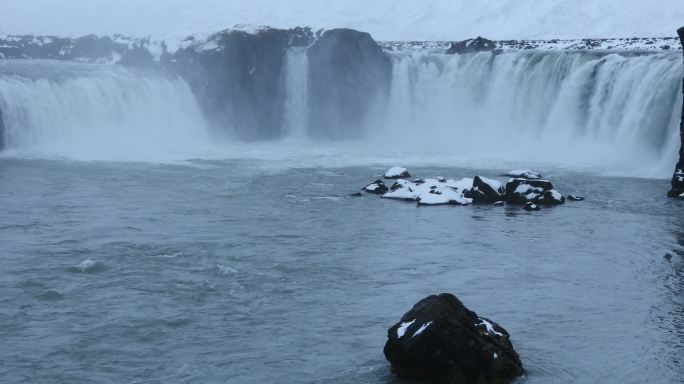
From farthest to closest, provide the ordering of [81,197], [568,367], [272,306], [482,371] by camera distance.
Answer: [81,197] → [272,306] → [568,367] → [482,371]

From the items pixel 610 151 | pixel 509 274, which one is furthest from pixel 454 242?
pixel 610 151

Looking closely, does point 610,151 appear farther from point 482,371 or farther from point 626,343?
point 482,371

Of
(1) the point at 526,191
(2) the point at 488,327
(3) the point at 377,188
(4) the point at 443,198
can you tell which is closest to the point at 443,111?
(3) the point at 377,188

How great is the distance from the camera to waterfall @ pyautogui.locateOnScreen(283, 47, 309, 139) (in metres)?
56.1

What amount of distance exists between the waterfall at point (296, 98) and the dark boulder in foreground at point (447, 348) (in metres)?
42.8

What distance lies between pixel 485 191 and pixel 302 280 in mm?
12298

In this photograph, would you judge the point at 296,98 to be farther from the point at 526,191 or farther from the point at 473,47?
the point at 526,191

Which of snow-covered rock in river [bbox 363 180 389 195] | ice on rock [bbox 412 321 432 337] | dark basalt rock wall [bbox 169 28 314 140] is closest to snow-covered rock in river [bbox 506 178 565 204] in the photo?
snow-covered rock in river [bbox 363 180 389 195]

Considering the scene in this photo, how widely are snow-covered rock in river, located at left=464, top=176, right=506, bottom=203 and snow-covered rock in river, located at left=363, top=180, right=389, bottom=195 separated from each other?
308cm

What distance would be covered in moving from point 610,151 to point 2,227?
94.4 ft

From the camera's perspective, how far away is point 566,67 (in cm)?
4709

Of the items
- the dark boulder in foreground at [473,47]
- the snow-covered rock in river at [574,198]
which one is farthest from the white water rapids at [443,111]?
the snow-covered rock in river at [574,198]

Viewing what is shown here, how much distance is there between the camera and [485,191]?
98.5 ft

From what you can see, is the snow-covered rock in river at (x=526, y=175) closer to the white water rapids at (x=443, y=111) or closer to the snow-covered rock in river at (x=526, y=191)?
the snow-covered rock in river at (x=526, y=191)
